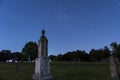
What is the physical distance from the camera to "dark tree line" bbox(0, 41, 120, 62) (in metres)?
68.9

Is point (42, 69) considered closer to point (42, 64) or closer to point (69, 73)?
point (42, 64)

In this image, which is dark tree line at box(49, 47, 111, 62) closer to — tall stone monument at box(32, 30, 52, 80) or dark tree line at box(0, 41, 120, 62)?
dark tree line at box(0, 41, 120, 62)

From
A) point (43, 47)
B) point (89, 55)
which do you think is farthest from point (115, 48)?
point (43, 47)

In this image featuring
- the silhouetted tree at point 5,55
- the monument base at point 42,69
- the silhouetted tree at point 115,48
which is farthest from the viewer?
the silhouetted tree at point 5,55

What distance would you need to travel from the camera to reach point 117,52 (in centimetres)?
6481

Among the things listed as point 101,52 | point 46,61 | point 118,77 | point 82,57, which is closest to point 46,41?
point 46,61

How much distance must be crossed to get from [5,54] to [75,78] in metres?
86.4

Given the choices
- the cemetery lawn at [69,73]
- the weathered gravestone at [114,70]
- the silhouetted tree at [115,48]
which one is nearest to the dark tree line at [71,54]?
the silhouetted tree at [115,48]

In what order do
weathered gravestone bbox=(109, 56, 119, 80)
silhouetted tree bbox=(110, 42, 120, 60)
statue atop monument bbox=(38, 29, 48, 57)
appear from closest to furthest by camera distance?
1. weathered gravestone bbox=(109, 56, 119, 80)
2. statue atop monument bbox=(38, 29, 48, 57)
3. silhouetted tree bbox=(110, 42, 120, 60)

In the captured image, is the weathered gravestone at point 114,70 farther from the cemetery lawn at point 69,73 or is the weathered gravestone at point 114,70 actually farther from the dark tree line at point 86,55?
the dark tree line at point 86,55

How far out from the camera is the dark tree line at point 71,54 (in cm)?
6888

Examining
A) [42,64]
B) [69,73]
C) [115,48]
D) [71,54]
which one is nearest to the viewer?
[42,64]

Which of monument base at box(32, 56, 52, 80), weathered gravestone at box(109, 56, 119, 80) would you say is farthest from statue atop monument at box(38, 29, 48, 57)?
weathered gravestone at box(109, 56, 119, 80)

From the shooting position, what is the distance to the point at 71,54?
10531 centimetres
